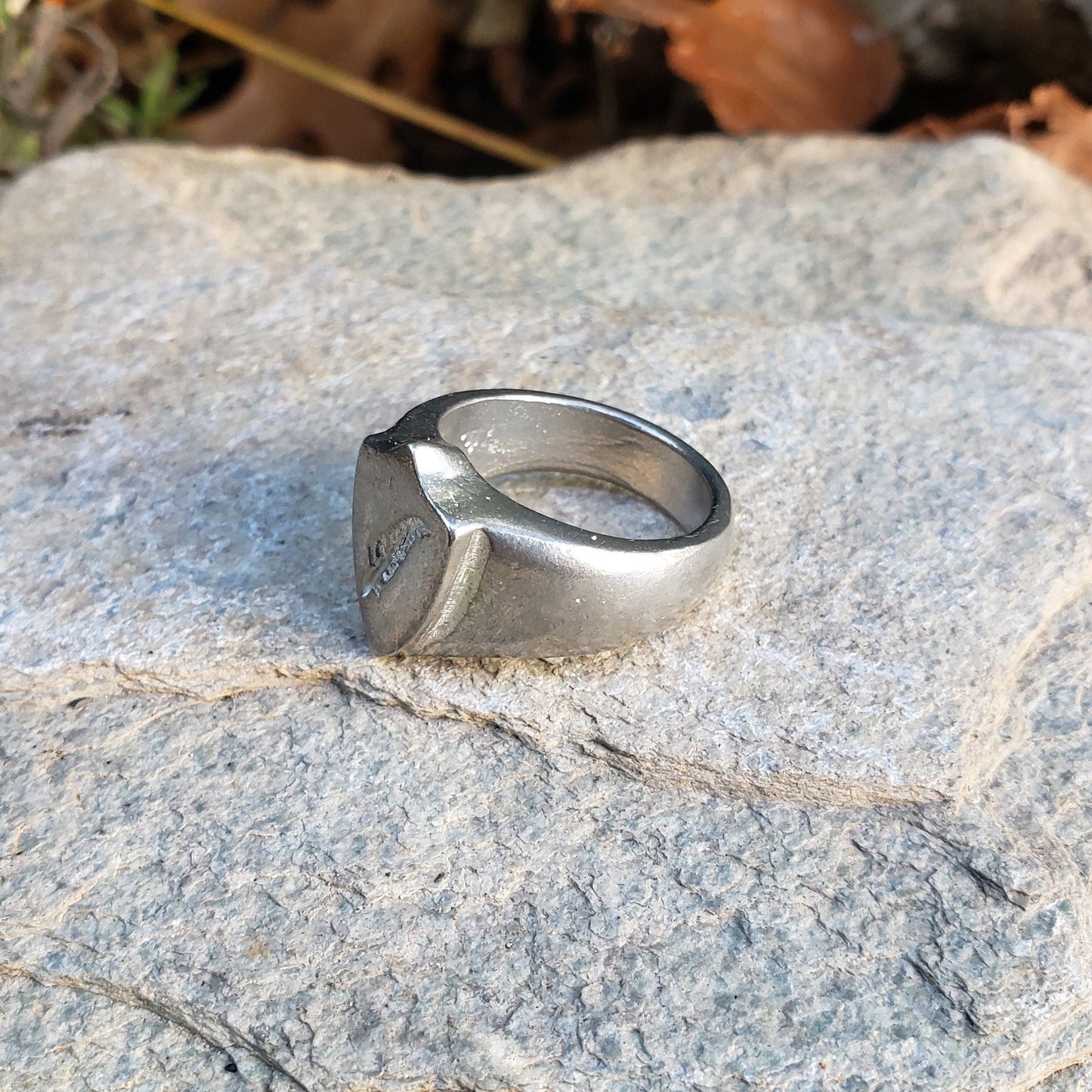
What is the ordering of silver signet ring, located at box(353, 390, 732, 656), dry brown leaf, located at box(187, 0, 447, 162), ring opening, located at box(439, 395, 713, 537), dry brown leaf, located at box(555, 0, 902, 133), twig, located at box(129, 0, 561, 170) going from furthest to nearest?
dry brown leaf, located at box(187, 0, 447, 162), twig, located at box(129, 0, 561, 170), dry brown leaf, located at box(555, 0, 902, 133), ring opening, located at box(439, 395, 713, 537), silver signet ring, located at box(353, 390, 732, 656)

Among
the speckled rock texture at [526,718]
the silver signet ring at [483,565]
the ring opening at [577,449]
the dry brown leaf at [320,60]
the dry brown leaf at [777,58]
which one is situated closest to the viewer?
the speckled rock texture at [526,718]

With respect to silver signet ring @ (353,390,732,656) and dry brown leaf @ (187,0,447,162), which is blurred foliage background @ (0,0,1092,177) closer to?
dry brown leaf @ (187,0,447,162)

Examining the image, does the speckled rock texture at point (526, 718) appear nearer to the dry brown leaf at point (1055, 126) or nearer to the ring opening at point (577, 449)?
the ring opening at point (577, 449)

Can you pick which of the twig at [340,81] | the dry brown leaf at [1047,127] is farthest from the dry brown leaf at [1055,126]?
the twig at [340,81]

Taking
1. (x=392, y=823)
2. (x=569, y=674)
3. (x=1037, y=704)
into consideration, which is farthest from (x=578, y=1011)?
(x=1037, y=704)

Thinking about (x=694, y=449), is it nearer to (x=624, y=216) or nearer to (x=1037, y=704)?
(x=1037, y=704)

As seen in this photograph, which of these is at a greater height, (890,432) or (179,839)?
(890,432)

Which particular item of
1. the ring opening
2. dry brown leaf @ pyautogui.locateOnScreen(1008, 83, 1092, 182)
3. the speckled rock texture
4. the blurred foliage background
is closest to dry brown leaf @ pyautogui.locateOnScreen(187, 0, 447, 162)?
the blurred foliage background
